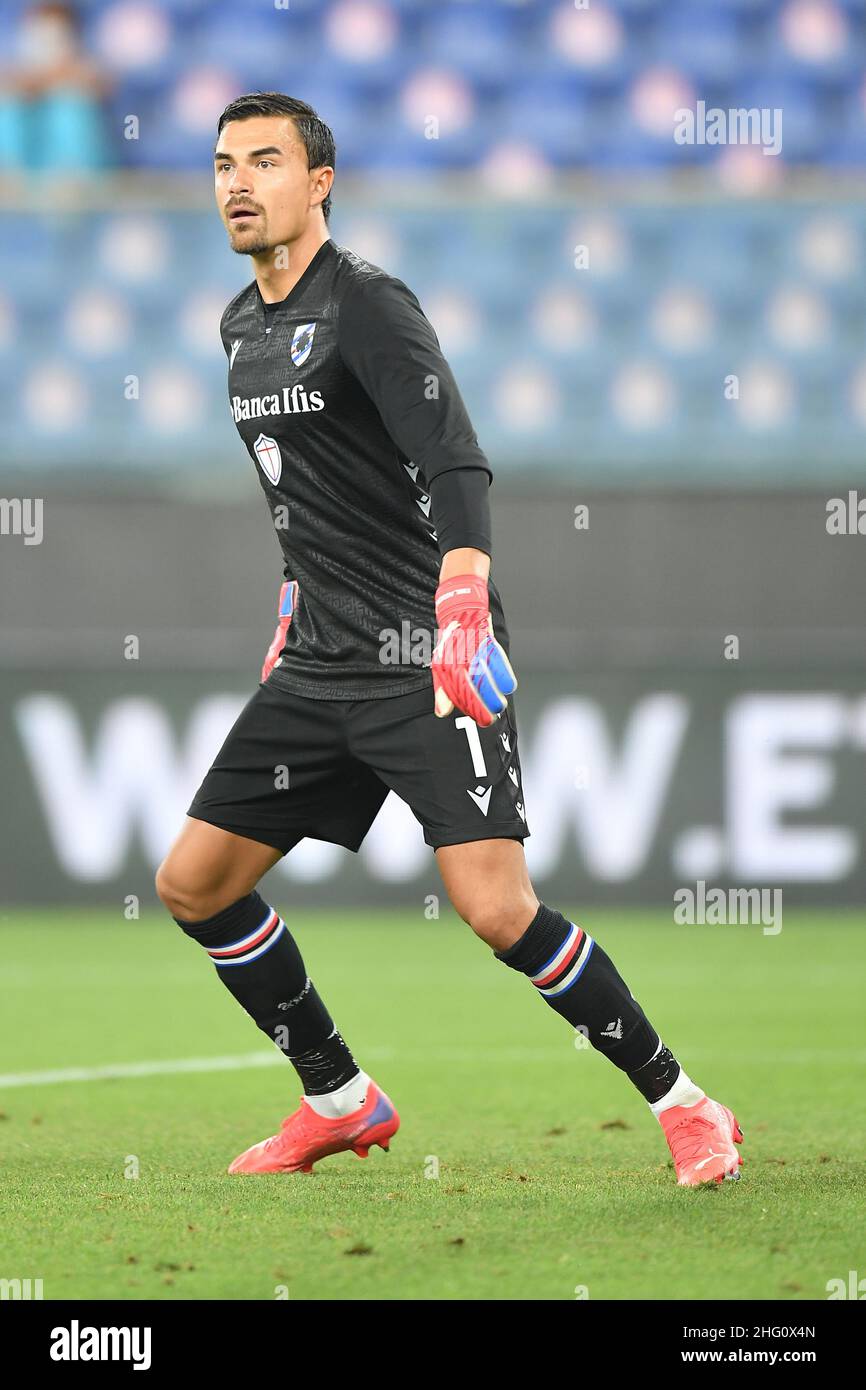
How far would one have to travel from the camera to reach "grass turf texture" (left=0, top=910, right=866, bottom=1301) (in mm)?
2865

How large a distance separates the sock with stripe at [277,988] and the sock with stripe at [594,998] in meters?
0.50

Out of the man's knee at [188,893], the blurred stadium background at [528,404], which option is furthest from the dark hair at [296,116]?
the blurred stadium background at [528,404]

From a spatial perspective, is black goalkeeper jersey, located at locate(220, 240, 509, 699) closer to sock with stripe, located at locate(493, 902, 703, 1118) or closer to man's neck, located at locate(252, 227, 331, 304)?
man's neck, located at locate(252, 227, 331, 304)

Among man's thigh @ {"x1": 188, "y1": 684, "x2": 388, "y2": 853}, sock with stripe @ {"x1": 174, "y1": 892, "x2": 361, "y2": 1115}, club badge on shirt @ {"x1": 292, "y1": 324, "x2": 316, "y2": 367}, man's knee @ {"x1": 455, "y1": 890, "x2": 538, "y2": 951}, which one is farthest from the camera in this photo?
sock with stripe @ {"x1": 174, "y1": 892, "x2": 361, "y2": 1115}

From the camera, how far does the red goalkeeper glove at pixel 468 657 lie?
3.14 m

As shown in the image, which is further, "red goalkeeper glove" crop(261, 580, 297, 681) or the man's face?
"red goalkeeper glove" crop(261, 580, 297, 681)

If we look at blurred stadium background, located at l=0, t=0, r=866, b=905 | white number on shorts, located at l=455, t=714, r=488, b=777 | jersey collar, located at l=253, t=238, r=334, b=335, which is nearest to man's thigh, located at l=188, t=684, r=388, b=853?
white number on shorts, located at l=455, t=714, r=488, b=777

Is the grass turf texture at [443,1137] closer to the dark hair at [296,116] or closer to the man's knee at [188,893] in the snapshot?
the man's knee at [188,893]

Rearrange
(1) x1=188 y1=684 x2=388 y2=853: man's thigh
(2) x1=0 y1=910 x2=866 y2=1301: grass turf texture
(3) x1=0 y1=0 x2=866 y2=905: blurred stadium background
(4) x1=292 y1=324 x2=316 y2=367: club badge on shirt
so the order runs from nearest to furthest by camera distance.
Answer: (2) x1=0 y1=910 x2=866 y2=1301: grass turf texture → (4) x1=292 y1=324 x2=316 y2=367: club badge on shirt → (1) x1=188 y1=684 x2=388 y2=853: man's thigh → (3) x1=0 y1=0 x2=866 y2=905: blurred stadium background

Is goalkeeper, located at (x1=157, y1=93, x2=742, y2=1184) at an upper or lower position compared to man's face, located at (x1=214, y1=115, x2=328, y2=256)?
lower

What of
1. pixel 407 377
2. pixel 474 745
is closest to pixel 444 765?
pixel 474 745

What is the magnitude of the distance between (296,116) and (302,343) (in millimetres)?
425

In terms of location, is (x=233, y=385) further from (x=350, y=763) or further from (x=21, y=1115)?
(x=21, y=1115)

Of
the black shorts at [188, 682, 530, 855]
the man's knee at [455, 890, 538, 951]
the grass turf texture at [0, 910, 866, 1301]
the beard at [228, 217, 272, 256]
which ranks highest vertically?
the beard at [228, 217, 272, 256]
